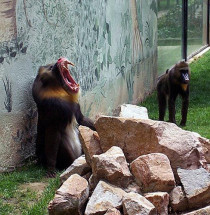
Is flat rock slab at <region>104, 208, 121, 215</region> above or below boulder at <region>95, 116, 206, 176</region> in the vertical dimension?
below

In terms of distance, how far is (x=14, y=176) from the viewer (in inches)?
247

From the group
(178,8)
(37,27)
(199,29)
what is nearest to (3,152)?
(37,27)

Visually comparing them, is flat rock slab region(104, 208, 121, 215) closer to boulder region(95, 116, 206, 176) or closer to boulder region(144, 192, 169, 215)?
boulder region(144, 192, 169, 215)

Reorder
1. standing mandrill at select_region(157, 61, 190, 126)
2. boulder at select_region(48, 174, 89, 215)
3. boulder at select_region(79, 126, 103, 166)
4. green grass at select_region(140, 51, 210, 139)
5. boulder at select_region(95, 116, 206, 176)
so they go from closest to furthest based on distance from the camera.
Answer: boulder at select_region(48, 174, 89, 215), boulder at select_region(95, 116, 206, 176), boulder at select_region(79, 126, 103, 166), green grass at select_region(140, 51, 210, 139), standing mandrill at select_region(157, 61, 190, 126)

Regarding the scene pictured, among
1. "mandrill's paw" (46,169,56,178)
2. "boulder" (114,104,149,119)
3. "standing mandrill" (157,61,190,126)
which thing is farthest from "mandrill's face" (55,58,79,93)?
"standing mandrill" (157,61,190,126)

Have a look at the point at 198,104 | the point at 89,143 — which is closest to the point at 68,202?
the point at 89,143

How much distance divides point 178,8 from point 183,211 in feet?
44.3

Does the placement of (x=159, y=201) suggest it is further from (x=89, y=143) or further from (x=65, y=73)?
(x=65, y=73)

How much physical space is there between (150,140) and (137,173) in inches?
18.3

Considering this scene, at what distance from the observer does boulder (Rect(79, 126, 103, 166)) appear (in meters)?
5.55

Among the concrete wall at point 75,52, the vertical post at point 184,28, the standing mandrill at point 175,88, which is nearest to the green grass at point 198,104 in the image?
the standing mandrill at point 175,88

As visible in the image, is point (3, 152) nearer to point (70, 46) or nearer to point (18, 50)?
point (18, 50)

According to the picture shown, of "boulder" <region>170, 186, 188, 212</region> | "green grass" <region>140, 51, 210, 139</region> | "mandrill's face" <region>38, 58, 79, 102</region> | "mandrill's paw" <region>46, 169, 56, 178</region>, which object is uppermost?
"mandrill's face" <region>38, 58, 79, 102</region>

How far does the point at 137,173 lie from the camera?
200 inches
